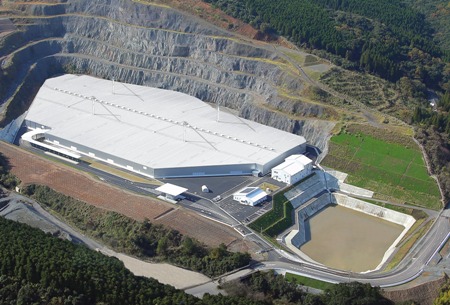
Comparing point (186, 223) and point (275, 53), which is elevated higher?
point (275, 53)

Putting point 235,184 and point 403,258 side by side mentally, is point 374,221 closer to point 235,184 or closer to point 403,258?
point 403,258

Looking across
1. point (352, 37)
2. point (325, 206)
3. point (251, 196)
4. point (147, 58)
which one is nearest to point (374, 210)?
point (325, 206)

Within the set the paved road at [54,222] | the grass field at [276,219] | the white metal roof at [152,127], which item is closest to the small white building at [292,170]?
Answer: the white metal roof at [152,127]

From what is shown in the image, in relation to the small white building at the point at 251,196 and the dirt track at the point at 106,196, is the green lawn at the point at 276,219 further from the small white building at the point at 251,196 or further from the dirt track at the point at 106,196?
the dirt track at the point at 106,196

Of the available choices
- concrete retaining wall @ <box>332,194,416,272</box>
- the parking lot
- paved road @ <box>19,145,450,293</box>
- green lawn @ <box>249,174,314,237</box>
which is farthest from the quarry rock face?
paved road @ <box>19,145,450,293</box>

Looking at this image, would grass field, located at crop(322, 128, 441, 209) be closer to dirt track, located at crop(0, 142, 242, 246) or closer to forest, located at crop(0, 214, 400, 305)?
dirt track, located at crop(0, 142, 242, 246)

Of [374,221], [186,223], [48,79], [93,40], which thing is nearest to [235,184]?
[186,223]
